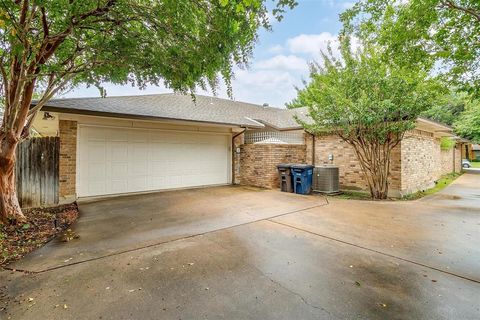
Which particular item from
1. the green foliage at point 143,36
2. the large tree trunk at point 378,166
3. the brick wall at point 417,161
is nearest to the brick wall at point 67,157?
the green foliage at point 143,36

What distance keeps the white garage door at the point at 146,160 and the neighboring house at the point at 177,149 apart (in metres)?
0.03

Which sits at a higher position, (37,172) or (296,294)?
(37,172)

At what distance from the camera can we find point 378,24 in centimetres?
522

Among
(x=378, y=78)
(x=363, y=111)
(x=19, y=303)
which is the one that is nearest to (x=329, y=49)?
(x=378, y=78)

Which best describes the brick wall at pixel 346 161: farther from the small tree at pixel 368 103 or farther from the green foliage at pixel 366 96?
the green foliage at pixel 366 96

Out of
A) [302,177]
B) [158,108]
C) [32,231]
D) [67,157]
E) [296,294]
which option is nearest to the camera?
[296,294]

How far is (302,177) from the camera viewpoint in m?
8.59

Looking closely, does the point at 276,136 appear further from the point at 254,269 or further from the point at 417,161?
the point at 254,269

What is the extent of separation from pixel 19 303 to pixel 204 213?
3.83 metres

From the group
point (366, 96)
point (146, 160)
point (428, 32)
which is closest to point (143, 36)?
point (146, 160)

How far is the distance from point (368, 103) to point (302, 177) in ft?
10.6

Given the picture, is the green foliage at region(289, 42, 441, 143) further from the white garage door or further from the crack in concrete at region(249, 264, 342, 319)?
the crack in concrete at region(249, 264, 342, 319)

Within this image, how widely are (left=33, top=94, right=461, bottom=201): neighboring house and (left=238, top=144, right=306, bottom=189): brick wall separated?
4cm

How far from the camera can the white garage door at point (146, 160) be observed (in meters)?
7.51
